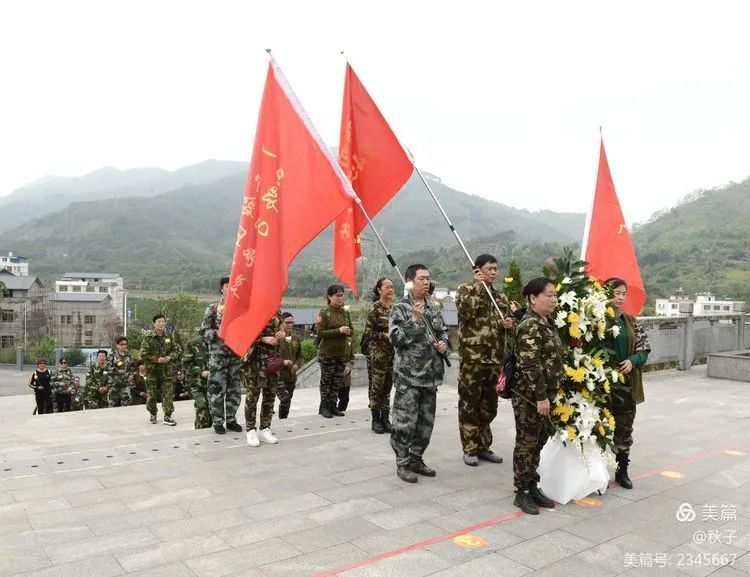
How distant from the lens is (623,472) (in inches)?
195

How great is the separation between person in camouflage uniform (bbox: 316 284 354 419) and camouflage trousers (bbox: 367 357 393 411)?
748 millimetres

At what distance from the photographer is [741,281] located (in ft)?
198

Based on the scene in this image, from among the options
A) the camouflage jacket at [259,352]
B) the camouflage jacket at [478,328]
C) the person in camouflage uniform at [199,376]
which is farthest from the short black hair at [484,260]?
the person in camouflage uniform at [199,376]

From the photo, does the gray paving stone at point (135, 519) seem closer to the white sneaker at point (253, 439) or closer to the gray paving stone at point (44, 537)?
the gray paving stone at point (44, 537)

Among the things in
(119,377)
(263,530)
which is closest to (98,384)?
(119,377)

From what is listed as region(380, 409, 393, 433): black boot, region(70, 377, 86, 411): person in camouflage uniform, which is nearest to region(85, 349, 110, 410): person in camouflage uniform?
region(70, 377, 86, 411): person in camouflage uniform

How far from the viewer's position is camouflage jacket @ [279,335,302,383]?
25.8ft

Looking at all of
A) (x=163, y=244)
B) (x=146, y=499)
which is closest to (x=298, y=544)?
(x=146, y=499)

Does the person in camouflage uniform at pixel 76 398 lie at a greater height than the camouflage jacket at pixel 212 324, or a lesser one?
lesser

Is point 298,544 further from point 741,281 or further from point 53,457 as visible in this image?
point 741,281

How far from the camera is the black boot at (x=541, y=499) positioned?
4.44m

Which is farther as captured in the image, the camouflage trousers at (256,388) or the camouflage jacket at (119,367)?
the camouflage jacket at (119,367)

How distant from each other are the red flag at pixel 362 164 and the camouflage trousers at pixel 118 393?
18.9 ft

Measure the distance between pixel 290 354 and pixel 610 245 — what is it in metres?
4.20
